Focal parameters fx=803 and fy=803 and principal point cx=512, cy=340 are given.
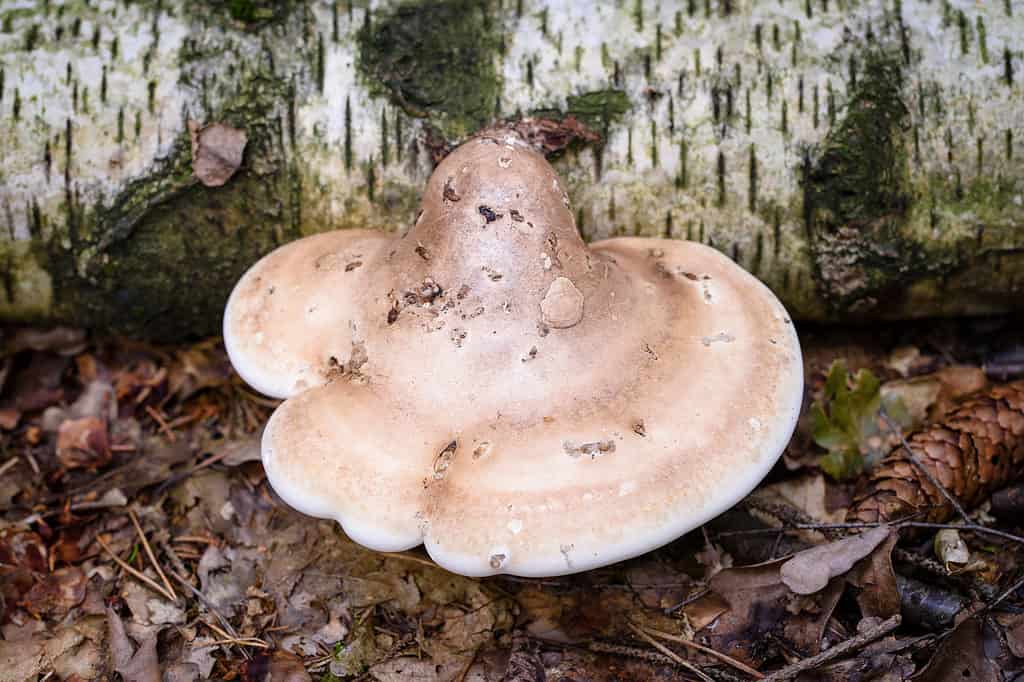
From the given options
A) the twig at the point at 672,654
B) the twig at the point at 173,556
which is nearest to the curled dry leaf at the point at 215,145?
the twig at the point at 173,556

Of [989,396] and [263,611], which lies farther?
[989,396]

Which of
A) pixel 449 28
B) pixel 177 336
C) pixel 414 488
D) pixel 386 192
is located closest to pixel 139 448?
pixel 177 336

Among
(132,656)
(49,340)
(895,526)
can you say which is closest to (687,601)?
(895,526)

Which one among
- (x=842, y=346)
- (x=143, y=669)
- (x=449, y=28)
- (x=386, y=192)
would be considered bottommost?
(x=143, y=669)

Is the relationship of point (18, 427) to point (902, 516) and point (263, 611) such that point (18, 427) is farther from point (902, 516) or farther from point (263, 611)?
point (902, 516)

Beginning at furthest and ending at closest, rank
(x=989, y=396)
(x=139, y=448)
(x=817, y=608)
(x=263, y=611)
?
(x=139, y=448)
(x=989, y=396)
(x=263, y=611)
(x=817, y=608)

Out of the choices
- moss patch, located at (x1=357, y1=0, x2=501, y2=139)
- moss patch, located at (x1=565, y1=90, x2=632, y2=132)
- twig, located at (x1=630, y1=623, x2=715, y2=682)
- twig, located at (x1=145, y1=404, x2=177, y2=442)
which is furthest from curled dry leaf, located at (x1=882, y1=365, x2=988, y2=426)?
twig, located at (x1=145, y1=404, x2=177, y2=442)

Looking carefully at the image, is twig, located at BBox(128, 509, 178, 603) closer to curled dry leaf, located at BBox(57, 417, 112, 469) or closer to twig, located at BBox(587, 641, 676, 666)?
curled dry leaf, located at BBox(57, 417, 112, 469)
